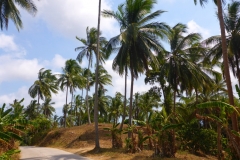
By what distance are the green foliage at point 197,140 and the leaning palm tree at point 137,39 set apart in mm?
4491

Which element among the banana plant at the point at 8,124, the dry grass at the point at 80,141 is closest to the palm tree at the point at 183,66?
the dry grass at the point at 80,141

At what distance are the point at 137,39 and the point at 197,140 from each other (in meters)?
8.99

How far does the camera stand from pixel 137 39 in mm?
21844

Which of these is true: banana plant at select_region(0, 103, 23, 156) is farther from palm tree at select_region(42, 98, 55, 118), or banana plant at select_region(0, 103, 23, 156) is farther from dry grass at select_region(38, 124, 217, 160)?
palm tree at select_region(42, 98, 55, 118)

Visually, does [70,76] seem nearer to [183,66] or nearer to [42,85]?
[42,85]

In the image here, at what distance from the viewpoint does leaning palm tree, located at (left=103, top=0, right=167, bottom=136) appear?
21625mm

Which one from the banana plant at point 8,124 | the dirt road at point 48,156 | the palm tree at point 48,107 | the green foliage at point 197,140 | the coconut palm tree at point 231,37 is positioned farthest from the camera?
the palm tree at point 48,107

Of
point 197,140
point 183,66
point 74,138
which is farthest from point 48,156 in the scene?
point 183,66

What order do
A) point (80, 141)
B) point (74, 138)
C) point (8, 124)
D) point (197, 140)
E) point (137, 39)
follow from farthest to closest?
point (74, 138)
point (80, 141)
point (137, 39)
point (197, 140)
point (8, 124)

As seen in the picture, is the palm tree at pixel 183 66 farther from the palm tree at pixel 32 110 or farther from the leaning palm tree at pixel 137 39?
the palm tree at pixel 32 110

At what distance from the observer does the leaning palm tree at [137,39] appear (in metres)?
21.6

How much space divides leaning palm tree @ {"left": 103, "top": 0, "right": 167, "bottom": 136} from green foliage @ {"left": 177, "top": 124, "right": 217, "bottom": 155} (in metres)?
4.49

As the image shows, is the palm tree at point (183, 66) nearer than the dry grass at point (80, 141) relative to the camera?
No

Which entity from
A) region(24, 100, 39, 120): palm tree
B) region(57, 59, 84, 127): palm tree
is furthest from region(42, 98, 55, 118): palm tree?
region(57, 59, 84, 127): palm tree
